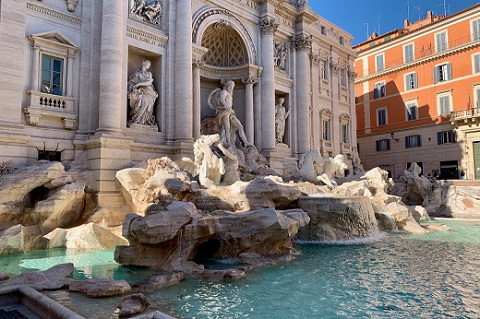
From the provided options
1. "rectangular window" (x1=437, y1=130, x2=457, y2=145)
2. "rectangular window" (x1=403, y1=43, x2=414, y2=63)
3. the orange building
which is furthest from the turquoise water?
"rectangular window" (x1=403, y1=43, x2=414, y2=63)

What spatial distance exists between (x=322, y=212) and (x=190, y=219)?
413cm

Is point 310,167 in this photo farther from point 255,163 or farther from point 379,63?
point 379,63

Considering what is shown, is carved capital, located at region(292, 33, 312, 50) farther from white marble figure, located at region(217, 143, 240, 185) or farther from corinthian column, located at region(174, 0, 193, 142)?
white marble figure, located at region(217, 143, 240, 185)

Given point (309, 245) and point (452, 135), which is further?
point (452, 135)

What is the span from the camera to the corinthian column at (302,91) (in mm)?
18344

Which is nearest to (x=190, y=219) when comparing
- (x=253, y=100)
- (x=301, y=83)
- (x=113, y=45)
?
(x=113, y=45)

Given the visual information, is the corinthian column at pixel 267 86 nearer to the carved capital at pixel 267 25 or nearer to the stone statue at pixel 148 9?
the carved capital at pixel 267 25

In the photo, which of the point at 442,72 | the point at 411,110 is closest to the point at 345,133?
the point at 411,110

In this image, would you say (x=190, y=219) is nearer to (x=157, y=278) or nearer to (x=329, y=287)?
(x=157, y=278)

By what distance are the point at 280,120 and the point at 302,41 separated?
4.28m

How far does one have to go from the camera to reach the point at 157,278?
5.34 meters

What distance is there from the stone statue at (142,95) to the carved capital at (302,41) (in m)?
8.98

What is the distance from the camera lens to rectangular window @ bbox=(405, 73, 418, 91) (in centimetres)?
2525

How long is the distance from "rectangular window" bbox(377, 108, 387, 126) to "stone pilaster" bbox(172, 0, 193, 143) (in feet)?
61.0
